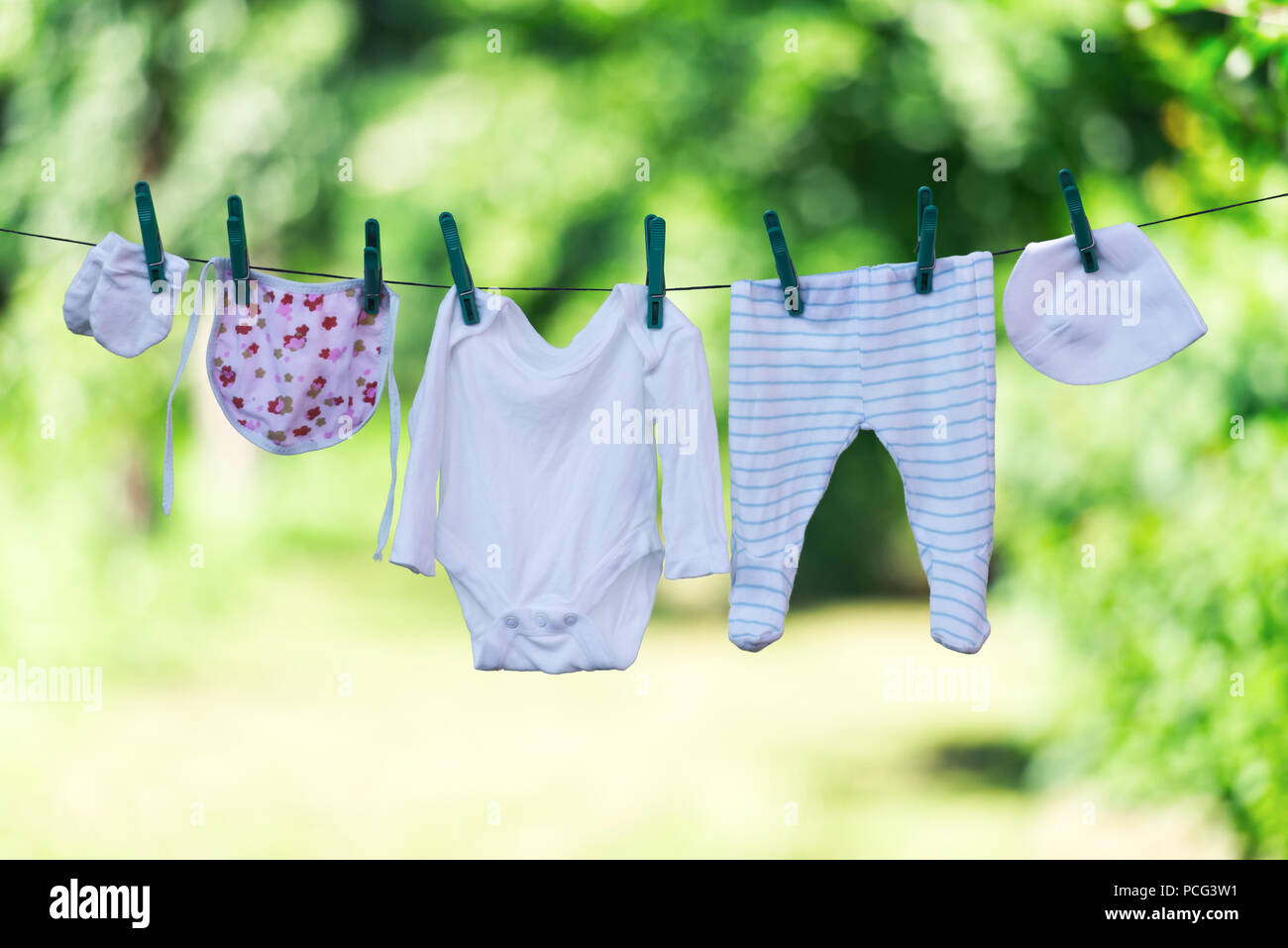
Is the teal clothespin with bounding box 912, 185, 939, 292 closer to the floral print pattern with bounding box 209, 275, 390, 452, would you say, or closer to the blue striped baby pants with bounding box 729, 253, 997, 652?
the blue striped baby pants with bounding box 729, 253, 997, 652

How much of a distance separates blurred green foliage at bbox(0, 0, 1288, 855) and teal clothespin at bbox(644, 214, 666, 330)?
165cm

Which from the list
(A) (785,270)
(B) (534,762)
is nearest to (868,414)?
(A) (785,270)

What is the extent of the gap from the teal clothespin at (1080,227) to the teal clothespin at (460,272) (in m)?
0.88

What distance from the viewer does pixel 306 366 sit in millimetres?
1775

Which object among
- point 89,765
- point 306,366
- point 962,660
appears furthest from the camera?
point 89,765

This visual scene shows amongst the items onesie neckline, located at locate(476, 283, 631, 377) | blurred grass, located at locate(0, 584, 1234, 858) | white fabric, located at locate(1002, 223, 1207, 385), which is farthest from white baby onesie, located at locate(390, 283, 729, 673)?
blurred grass, located at locate(0, 584, 1234, 858)

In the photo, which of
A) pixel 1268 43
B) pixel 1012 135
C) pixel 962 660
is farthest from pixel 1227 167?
pixel 962 660

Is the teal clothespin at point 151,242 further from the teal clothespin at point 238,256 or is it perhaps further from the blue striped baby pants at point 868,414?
the blue striped baby pants at point 868,414

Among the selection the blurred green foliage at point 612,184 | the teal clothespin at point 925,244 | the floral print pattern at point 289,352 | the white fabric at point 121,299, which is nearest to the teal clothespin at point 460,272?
the floral print pattern at point 289,352

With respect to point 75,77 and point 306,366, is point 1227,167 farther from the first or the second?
point 75,77

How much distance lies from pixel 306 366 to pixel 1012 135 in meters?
3.16

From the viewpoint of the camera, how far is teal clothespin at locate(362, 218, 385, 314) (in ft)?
5.50

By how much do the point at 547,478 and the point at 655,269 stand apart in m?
0.38

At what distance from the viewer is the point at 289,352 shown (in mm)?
1774
